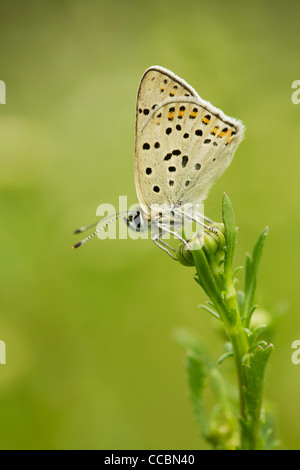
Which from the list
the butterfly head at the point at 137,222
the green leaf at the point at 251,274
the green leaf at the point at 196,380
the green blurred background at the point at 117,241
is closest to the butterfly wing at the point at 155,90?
the butterfly head at the point at 137,222

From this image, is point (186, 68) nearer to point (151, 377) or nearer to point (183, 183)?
point (183, 183)

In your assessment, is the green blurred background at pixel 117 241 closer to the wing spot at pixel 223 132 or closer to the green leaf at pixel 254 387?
the wing spot at pixel 223 132

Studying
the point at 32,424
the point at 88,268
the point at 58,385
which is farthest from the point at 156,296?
the point at 32,424

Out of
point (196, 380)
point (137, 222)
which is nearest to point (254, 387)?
point (196, 380)

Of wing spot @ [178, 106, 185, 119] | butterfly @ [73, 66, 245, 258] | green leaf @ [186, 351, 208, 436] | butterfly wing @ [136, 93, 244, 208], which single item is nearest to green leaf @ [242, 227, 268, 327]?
green leaf @ [186, 351, 208, 436]

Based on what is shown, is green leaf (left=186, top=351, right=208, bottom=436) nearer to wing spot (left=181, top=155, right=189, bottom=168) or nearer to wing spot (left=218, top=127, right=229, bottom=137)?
wing spot (left=181, top=155, right=189, bottom=168)

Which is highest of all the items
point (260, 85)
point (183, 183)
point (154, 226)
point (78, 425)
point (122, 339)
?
point (260, 85)
